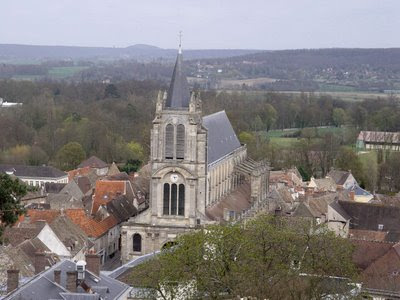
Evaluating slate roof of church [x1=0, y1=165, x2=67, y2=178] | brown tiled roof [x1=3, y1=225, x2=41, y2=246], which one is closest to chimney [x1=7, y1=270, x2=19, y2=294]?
brown tiled roof [x1=3, y1=225, x2=41, y2=246]

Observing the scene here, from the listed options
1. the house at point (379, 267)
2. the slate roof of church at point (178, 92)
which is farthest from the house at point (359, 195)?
the house at point (379, 267)

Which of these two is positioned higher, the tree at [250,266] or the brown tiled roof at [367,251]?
the tree at [250,266]

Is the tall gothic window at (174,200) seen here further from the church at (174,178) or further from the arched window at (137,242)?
the arched window at (137,242)

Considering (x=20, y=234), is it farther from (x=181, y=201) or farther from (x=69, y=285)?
(x=69, y=285)

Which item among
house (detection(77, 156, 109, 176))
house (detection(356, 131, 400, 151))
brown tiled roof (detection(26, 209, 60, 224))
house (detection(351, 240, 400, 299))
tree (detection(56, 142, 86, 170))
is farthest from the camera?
house (detection(356, 131, 400, 151))

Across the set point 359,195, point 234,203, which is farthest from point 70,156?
point 234,203

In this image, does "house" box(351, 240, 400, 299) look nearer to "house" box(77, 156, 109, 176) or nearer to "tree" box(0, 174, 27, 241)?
"tree" box(0, 174, 27, 241)
